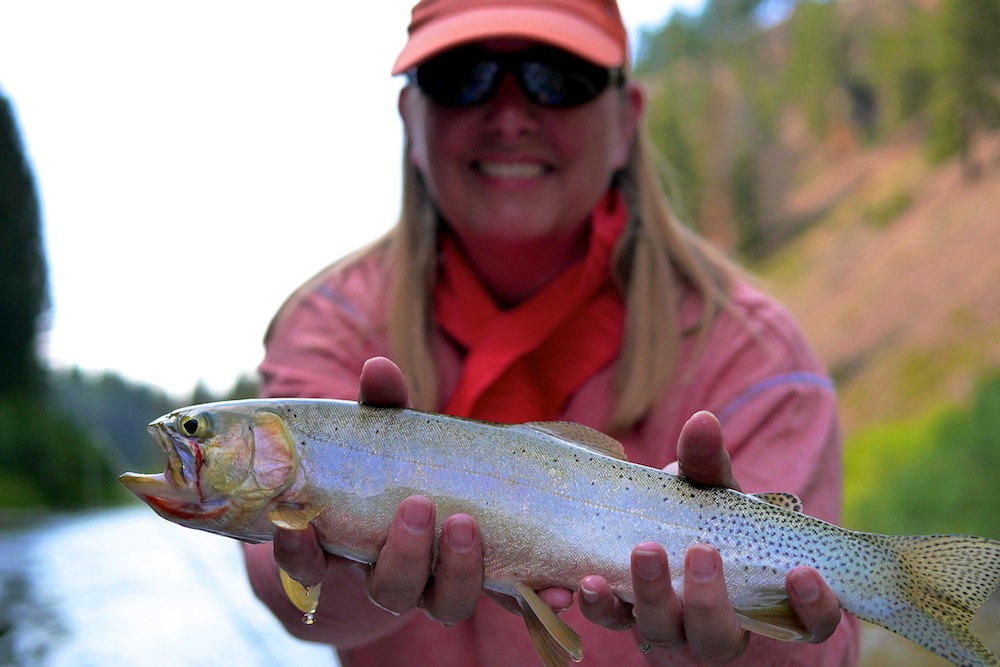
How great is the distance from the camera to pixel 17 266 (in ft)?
72.9

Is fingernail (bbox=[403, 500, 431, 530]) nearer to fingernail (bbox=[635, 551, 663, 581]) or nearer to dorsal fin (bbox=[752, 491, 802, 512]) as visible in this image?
fingernail (bbox=[635, 551, 663, 581])

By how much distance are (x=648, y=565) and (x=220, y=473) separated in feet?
3.22

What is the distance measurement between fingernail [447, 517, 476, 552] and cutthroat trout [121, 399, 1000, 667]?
3.1 inches

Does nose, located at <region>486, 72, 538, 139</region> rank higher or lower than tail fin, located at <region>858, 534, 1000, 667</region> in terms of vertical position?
higher

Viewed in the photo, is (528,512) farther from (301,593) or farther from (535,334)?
(535,334)

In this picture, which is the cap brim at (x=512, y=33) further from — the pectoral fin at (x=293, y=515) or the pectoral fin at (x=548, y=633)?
the pectoral fin at (x=548, y=633)

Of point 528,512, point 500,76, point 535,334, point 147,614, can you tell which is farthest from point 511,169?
point 147,614

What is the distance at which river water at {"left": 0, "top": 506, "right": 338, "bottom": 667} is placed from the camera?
20.2 feet

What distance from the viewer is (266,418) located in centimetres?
235

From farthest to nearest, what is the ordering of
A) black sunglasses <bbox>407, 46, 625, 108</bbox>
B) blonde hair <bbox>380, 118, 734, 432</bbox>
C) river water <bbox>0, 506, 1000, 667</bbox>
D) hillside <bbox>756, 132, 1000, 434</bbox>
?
1. hillside <bbox>756, 132, 1000, 434</bbox>
2. river water <bbox>0, 506, 1000, 667</bbox>
3. blonde hair <bbox>380, 118, 734, 432</bbox>
4. black sunglasses <bbox>407, 46, 625, 108</bbox>

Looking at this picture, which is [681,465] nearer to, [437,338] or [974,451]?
[437,338]

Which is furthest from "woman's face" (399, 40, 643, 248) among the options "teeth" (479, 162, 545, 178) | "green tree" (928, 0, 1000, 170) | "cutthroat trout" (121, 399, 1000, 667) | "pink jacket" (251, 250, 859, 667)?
"green tree" (928, 0, 1000, 170)

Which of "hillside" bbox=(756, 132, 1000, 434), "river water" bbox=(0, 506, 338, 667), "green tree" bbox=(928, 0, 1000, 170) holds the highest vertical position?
"green tree" bbox=(928, 0, 1000, 170)

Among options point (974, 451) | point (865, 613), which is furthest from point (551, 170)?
point (974, 451)
